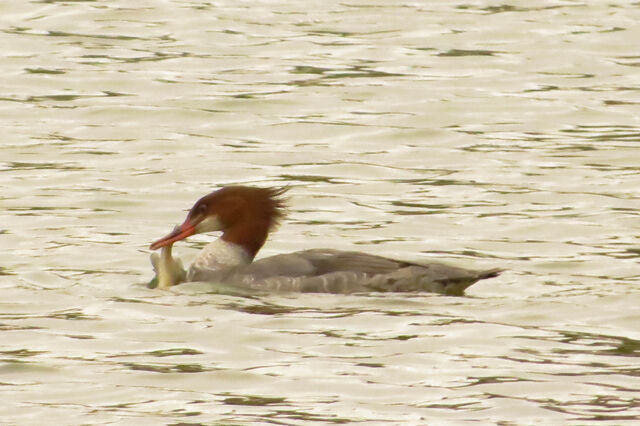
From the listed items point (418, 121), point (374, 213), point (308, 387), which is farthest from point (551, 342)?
point (418, 121)

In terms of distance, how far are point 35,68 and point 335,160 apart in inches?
188

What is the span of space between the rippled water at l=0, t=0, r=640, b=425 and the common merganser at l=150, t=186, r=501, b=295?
0.37ft

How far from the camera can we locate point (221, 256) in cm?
1290

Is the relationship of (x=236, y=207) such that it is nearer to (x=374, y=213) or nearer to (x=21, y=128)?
(x=374, y=213)

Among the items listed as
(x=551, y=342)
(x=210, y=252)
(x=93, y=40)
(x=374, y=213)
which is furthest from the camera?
(x=93, y=40)

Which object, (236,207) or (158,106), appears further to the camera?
(158,106)

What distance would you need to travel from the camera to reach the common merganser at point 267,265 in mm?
12219

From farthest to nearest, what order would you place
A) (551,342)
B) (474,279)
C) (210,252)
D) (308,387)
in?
(210,252) → (474,279) → (551,342) → (308,387)

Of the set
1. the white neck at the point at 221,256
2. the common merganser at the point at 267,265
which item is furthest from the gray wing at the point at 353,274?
the white neck at the point at 221,256

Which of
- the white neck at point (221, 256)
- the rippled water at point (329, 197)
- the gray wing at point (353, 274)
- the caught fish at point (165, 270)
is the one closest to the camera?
the rippled water at point (329, 197)

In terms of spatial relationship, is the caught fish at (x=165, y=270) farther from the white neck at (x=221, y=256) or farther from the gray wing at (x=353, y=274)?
the gray wing at (x=353, y=274)

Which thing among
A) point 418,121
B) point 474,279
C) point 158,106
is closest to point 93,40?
point 158,106

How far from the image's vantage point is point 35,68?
20594 millimetres

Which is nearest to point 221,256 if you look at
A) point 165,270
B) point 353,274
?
point 165,270
